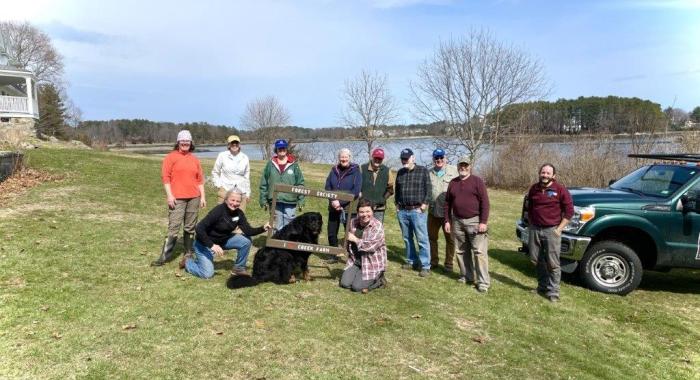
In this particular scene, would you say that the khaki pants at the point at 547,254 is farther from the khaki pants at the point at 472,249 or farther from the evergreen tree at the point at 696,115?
the evergreen tree at the point at 696,115

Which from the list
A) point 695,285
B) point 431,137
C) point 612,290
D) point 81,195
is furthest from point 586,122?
point 81,195

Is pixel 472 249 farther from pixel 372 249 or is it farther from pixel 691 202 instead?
pixel 691 202

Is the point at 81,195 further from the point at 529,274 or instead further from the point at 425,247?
the point at 529,274

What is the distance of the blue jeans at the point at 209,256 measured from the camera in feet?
20.7

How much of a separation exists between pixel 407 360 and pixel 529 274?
4699 millimetres

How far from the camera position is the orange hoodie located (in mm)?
6500

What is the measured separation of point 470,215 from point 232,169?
3.90m

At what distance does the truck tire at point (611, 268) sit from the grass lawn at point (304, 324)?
0.73 ft

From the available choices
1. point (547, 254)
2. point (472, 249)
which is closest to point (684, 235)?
point (547, 254)

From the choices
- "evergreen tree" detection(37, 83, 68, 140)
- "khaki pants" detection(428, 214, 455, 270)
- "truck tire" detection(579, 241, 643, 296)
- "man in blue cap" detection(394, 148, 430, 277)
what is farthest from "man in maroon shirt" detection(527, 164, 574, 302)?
"evergreen tree" detection(37, 83, 68, 140)

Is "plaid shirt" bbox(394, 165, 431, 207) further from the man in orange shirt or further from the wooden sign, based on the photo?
the man in orange shirt

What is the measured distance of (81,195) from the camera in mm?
12016

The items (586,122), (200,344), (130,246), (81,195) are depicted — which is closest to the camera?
(200,344)

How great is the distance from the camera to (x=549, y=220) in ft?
21.2
